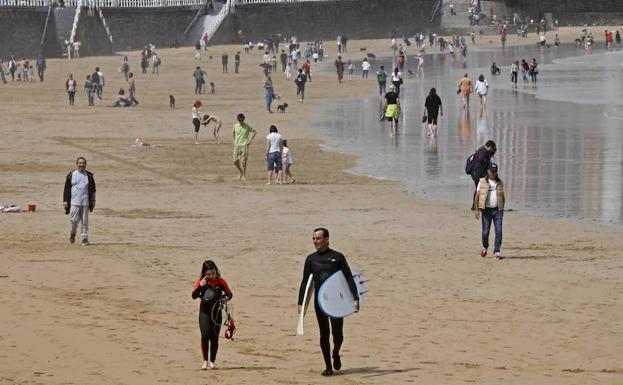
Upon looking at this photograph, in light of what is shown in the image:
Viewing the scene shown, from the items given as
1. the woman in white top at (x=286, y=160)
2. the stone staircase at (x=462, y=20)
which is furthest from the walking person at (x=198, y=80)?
the stone staircase at (x=462, y=20)

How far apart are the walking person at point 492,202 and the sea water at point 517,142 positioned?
4.08 meters

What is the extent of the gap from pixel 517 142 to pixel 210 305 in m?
23.7

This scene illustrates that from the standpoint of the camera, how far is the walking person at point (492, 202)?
19.0m

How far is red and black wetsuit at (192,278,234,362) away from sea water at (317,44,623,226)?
36.6ft

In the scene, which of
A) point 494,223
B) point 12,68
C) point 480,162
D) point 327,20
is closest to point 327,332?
point 494,223

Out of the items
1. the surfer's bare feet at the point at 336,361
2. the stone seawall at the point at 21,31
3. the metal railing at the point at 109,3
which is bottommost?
the surfer's bare feet at the point at 336,361

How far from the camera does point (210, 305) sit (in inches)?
504

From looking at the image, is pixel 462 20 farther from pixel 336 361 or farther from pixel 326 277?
pixel 326 277

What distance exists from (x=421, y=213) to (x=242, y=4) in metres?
67.8

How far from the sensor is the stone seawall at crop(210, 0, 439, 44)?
295 ft

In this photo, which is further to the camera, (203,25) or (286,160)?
(203,25)

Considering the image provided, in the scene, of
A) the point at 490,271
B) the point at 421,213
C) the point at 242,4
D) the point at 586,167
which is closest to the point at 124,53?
the point at 242,4

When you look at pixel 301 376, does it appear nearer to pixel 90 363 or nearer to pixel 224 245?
pixel 90 363

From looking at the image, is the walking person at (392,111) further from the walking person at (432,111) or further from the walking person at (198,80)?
the walking person at (198,80)
